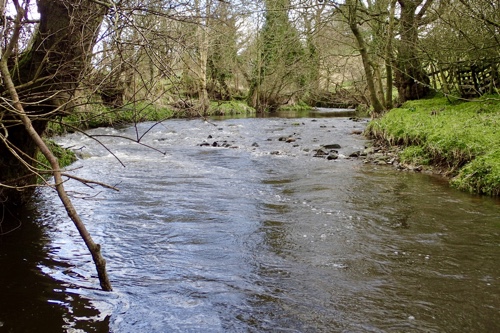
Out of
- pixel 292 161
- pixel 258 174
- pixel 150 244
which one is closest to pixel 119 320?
pixel 150 244

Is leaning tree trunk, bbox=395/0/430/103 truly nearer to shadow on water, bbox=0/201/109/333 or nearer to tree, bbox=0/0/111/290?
tree, bbox=0/0/111/290

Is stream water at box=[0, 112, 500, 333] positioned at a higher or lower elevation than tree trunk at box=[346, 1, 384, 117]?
lower

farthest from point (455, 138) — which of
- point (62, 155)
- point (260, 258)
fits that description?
point (62, 155)

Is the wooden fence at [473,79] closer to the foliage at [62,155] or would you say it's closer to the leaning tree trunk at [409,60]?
the leaning tree trunk at [409,60]

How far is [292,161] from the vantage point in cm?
1138

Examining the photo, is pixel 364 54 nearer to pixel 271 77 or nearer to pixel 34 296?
pixel 34 296

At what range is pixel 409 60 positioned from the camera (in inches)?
540

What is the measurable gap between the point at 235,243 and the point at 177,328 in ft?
6.35

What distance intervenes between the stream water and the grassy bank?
0.47 metres

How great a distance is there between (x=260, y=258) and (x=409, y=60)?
446 inches

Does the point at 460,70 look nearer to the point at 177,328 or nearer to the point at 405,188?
the point at 405,188

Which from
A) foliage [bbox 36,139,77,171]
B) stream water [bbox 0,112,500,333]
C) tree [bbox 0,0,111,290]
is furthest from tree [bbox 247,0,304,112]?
tree [bbox 0,0,111,290]

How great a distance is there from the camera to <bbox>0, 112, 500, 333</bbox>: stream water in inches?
134

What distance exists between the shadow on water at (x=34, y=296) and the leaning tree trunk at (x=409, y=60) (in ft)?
29.0
